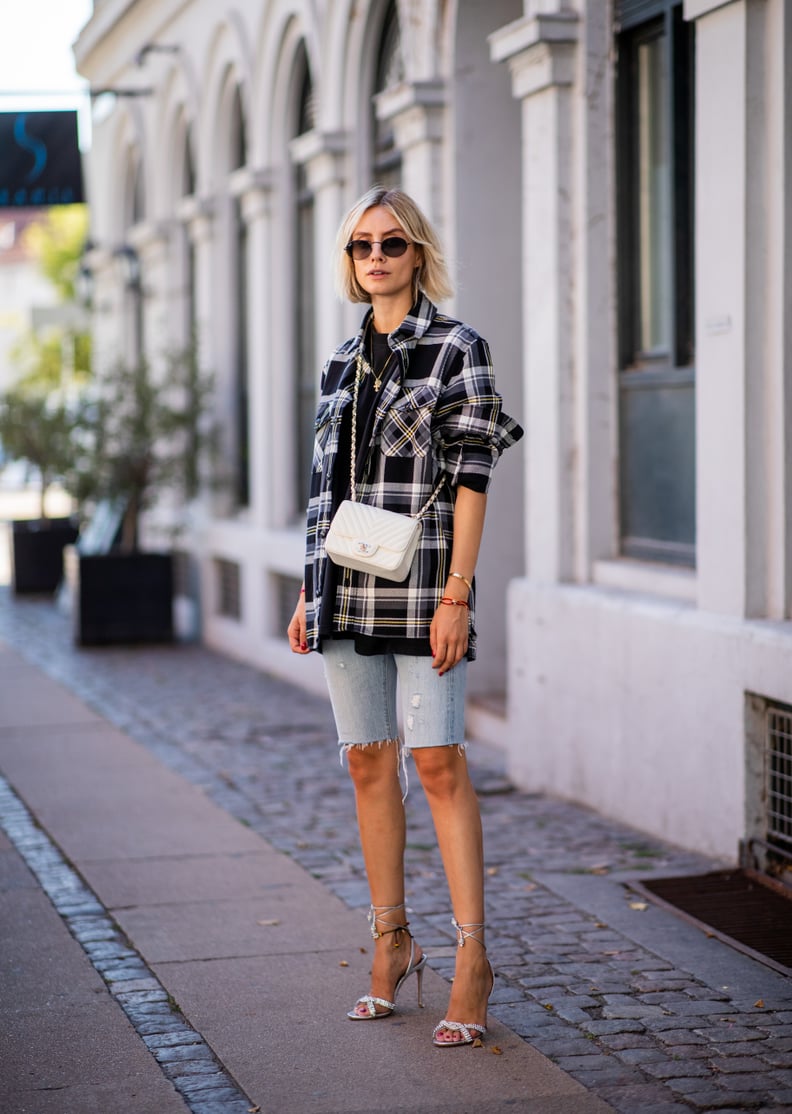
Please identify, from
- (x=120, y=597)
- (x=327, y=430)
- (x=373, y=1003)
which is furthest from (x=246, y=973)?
(x=120, y=597)

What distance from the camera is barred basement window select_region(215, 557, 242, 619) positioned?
14.0 m

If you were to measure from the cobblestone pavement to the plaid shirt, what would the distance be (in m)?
1.12

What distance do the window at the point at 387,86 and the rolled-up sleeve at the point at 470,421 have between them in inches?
246

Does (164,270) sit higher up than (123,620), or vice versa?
(164,270)

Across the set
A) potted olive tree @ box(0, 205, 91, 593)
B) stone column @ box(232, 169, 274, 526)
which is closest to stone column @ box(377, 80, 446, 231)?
stone column @ box(232, 169, 274, 526)

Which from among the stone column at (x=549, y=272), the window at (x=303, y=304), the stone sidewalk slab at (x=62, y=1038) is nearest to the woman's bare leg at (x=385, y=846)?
the stone sidewalk slab at (x=62, y=1038)

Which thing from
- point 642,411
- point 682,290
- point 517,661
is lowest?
point 517,661

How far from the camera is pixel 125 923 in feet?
18.8

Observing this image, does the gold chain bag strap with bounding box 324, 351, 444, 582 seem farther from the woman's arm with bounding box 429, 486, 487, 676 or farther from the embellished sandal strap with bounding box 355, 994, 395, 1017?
the embellished sandal strap with bounding box 355, 994, 395, 1017

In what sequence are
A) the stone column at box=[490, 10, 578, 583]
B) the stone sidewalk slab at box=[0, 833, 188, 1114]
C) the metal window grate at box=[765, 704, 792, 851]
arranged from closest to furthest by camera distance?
the stone sidewalk slab at box=[0, 833, 188, 1114] < the metal window grate at box=[765, 704, 792, 851] < the stone column at box=[490, 10, 578, 583]

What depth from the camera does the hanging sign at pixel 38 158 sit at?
14625 millimetres

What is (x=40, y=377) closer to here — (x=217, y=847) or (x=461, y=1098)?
(x=217, y=847)

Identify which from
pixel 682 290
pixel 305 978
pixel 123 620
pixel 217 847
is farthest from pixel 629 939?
pixel 123 620

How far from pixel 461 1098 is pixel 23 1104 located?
1.02 m
